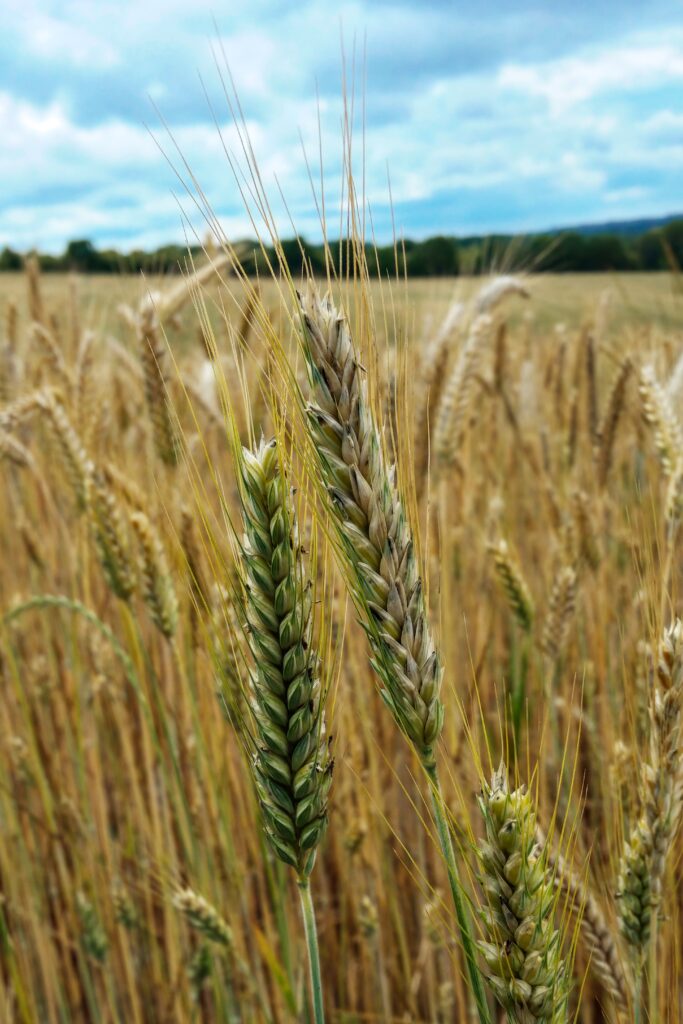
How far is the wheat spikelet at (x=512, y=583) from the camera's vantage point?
163 cm

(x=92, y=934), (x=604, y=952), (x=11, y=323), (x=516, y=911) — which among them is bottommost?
(x=92, y=934)

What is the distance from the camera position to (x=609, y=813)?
4.88 feet

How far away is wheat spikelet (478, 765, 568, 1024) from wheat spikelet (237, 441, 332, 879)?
0.17 meters

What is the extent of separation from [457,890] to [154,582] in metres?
0.79

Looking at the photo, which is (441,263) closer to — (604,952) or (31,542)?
(31,542)

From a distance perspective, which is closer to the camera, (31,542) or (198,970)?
(198,970)


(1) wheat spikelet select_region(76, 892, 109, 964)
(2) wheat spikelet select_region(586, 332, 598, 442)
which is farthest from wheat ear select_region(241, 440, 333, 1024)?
(2) wheat spikelet select_region(586, 332, 598, 442)

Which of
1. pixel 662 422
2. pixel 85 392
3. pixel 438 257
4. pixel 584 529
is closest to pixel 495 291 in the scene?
pixel 438 257

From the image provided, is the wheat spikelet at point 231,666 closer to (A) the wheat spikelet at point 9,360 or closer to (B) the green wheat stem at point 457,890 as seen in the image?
(B) the green wheat stem at point 457,890

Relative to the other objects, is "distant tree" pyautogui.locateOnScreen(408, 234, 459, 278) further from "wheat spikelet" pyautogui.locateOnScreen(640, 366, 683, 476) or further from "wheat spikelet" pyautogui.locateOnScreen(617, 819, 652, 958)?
"wheat spikelet" pyautogui.locateOnScreen(617, 819, 652, 958)

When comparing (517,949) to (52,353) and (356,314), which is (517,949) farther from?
(52,353)

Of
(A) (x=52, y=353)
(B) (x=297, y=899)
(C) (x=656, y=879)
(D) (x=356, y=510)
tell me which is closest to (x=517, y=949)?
(C) (x=656, y=879)

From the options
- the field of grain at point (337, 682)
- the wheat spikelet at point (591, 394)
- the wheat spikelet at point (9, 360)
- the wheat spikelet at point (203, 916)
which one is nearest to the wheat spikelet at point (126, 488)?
the field of grain at point (337, 682)

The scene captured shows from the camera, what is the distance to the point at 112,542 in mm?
1416
